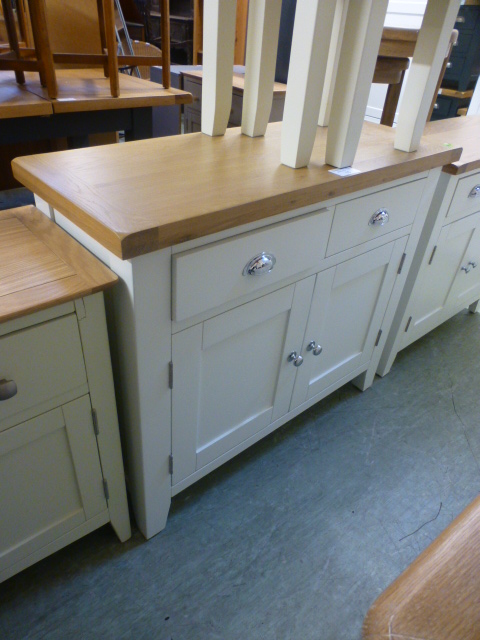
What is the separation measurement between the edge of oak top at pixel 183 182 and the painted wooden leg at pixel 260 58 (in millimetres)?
69

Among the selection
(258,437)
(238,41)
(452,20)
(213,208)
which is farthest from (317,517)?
(238,41)

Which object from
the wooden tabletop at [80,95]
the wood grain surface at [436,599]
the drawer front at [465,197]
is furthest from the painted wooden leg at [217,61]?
the wood grain surface at [436,599]

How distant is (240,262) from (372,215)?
438mm

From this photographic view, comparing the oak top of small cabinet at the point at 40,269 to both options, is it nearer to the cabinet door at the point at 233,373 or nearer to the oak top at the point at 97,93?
the cabinet door at the point at 233,373

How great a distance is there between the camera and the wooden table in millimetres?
1352

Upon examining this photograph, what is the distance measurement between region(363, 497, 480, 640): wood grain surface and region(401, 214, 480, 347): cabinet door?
1.25 metres

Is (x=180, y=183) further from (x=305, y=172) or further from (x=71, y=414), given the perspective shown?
(x=71, y=414)

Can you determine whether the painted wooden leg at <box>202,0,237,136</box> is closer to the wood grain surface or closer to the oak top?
the oak top

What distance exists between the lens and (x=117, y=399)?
950 mm

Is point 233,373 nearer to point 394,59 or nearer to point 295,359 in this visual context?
point 295,359

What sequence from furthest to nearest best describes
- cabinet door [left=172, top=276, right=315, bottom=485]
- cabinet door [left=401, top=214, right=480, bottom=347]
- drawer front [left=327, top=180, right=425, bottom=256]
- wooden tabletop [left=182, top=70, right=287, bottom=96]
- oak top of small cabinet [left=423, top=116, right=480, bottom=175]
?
1. wooden tabletop [left=182, top=70, right=287, bottom=96]
2. cabinet door [left=401, top=214, right=480, bottom=347]
3. oak top of small cabinet [left=423, top=116, right=480, bottom=175]
4. drawer front [left=327, top=180, right=425, bottom=256]
5. cabinet door [left=172, top=276, right=315, bottom=485]

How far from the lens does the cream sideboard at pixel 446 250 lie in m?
1.36

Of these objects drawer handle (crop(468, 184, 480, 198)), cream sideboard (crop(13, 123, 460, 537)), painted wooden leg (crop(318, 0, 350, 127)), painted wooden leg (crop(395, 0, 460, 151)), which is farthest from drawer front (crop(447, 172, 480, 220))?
painted wooden leg (crop(318, 0, 350, 127))

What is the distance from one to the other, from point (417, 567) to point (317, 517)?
943 millimetres
